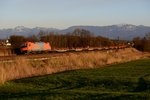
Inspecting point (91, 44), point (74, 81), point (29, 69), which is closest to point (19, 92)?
point (74, 81)

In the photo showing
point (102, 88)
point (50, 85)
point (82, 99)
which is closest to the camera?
point (82, 99)

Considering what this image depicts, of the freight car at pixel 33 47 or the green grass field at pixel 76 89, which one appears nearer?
the green grass field at pixel 76 89

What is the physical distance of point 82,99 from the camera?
1645 cm

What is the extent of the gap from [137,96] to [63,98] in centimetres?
306

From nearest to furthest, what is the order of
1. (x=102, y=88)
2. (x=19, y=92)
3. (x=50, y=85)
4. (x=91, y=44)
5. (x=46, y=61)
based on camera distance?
(x=19, y=92)
(x=102, y=88)
(x=50, y=85)
(x=46, y=61)
(x=91, y=44)

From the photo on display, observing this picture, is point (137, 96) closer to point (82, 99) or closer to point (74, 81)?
point (82, 99)

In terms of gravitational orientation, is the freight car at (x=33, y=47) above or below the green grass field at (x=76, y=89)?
below

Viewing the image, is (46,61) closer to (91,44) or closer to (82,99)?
(82,99)

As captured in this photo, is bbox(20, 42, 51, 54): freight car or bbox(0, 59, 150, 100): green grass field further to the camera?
bbox(20, 42, 51, 54): freight car

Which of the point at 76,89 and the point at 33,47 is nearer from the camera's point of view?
the point at 76,89

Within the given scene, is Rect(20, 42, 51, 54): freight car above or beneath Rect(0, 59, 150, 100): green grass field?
beneath

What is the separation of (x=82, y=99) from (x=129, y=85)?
6.10 meters

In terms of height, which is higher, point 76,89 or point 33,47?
point 76,89

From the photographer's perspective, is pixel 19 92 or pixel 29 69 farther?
pixel 29 69
